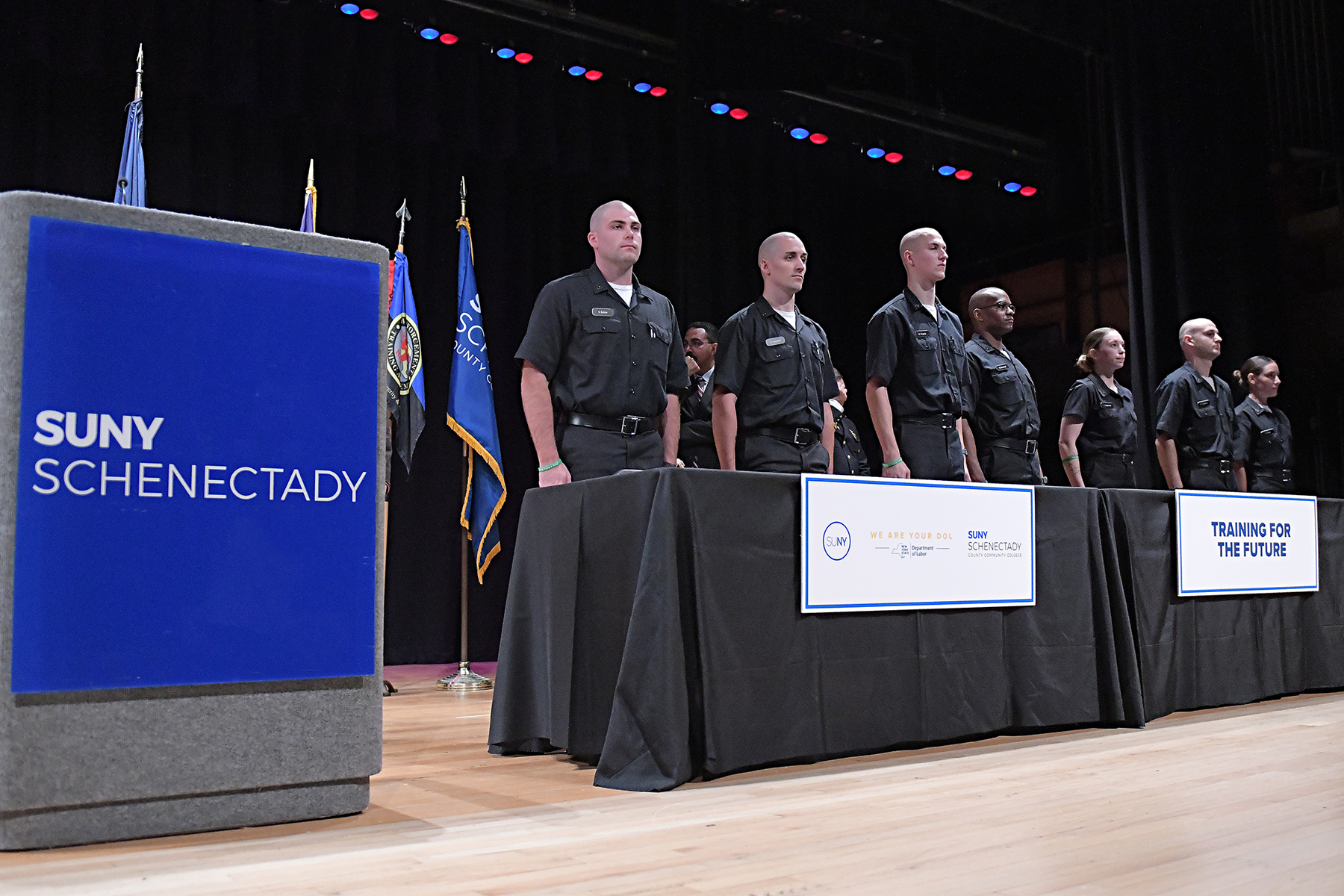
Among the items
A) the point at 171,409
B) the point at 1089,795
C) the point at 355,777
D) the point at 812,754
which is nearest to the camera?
the point at 171,409

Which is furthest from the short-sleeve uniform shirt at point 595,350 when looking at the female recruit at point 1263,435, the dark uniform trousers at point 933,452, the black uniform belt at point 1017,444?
the female recruit at point 1263,435

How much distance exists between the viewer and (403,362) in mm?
5383

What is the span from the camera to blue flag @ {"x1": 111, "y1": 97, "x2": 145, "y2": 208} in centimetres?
472

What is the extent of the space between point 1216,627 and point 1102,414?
145cm

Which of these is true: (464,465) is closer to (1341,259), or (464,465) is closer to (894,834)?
(894,834)

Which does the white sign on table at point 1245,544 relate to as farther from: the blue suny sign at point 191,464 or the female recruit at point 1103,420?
the blue suny sign at point 191,464

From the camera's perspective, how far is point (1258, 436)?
571 centimetres

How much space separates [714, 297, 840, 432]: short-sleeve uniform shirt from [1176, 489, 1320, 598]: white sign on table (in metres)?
1.29

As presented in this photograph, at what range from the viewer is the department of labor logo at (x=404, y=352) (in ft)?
17.4

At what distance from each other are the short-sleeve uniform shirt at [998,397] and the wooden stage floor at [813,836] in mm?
1679

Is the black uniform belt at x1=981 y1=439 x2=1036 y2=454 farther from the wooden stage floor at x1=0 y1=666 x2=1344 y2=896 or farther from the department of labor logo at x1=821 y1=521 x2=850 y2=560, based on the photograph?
the department of labor logo at x1=821 y1=521 x2=850 y2=560

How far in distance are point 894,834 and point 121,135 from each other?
5.03 m

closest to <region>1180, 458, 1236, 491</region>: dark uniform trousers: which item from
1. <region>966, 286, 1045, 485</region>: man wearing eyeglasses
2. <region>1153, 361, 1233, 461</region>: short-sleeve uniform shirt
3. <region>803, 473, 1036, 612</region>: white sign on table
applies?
<region>1153, 361, 1233, 461</region>: short-sleeve uniform shirt

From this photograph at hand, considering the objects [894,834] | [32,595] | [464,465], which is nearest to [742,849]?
[894,834]
